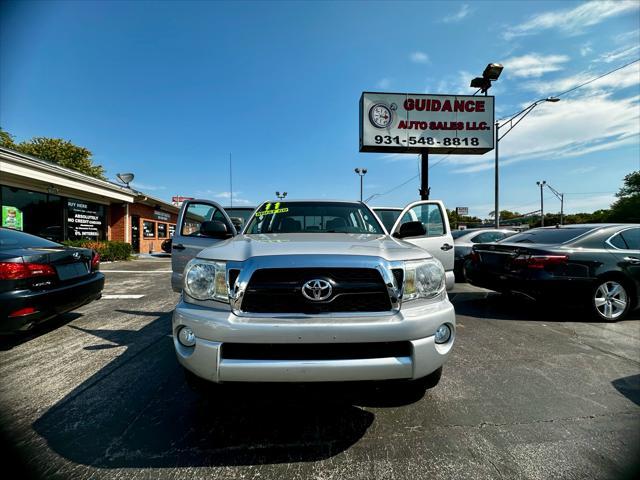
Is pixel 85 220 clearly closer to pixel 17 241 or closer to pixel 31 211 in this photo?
pixel 31 211

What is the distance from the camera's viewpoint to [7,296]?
3.21 meters


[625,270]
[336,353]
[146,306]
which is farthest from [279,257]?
[625,270]

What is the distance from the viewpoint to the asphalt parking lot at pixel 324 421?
1742mm

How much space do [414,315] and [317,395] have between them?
0.73 metres

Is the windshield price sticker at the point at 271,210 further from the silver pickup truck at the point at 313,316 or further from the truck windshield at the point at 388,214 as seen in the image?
the truck windshield at the point at 388,214

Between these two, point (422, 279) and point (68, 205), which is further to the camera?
point (68, 205)

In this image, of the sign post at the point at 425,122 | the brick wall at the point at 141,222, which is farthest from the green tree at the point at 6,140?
the sign post at the point at 425,122

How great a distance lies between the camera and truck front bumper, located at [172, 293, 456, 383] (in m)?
1.69

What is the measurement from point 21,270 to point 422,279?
13.5 feet

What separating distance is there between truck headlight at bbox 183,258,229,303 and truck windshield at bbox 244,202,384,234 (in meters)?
1.19

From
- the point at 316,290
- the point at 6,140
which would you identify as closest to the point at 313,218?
the point at 316,290

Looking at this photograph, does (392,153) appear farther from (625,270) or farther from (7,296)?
(7,296)

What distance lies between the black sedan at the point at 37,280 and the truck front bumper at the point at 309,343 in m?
2.75

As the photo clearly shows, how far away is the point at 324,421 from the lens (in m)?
2.14
